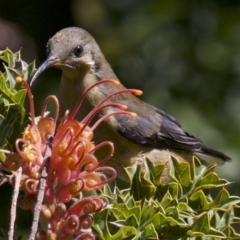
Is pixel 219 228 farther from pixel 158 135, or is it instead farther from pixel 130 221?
pixel 158 135

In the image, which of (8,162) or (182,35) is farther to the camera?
(182,35)

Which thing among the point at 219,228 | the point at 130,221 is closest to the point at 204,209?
the point at 219,228

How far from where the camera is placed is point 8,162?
2443 millimetres

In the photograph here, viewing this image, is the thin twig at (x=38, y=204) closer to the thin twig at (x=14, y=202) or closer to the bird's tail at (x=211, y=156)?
the thin twig at (x=14, y=202)

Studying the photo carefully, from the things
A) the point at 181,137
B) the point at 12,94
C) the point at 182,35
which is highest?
the point at 12,94

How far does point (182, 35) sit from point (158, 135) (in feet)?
3.68

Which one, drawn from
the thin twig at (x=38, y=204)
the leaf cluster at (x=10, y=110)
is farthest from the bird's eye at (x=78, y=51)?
the thin twig at (x=38, y=204)

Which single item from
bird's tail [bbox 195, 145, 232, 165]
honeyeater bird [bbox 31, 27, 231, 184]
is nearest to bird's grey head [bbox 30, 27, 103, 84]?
honeyeater bird [bbox 31, 27, 231, 184]

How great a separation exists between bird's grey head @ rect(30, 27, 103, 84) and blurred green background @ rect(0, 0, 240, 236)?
1.17 m

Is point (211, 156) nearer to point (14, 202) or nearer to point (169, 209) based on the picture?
point (169, 209)

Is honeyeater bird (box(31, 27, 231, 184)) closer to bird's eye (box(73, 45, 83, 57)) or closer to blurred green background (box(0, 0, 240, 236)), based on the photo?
bird's eye (box(73, 45, 83, 57))

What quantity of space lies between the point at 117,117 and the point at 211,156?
2.85 ft

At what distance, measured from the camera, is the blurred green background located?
5980mm

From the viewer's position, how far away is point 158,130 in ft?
18.3
